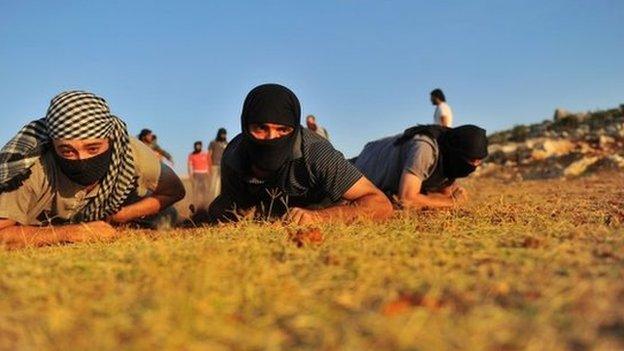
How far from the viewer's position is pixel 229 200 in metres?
5.09

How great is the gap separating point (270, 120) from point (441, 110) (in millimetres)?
6783

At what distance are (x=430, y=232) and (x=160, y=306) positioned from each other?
78.2 inches

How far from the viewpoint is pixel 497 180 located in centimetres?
1556

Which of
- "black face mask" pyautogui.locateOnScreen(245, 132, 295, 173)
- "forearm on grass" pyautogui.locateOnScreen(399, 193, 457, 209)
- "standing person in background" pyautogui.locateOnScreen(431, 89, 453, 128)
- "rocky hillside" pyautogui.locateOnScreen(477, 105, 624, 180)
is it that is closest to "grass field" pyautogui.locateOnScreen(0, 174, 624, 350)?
A: "black face mask" pyautogui.locateOnScreen(245, 132, 295, 173)

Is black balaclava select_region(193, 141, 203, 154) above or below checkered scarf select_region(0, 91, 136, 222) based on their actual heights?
below

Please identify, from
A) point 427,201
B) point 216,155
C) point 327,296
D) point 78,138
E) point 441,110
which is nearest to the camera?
point 327,296

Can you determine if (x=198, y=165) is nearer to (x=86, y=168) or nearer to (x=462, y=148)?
(x=462, y=148)

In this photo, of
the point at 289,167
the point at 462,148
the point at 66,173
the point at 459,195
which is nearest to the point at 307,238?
the point at 289,167

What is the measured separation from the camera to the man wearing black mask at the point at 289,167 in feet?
14.1

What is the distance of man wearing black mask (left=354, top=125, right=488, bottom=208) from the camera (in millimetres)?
5734

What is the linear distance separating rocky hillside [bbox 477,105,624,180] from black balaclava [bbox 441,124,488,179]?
894 centimetres

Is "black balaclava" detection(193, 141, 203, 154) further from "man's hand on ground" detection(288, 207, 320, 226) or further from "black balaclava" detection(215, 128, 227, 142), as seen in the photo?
"man's hand on ground" detection(288, 207, 320, 226)

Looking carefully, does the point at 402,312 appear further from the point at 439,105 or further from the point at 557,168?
the point at 557,168

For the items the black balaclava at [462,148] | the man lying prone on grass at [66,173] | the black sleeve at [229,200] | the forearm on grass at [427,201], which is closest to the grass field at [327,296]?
the man lying prone on grass at [66,173]
